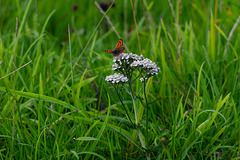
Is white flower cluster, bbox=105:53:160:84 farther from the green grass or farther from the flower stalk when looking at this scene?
the green grass

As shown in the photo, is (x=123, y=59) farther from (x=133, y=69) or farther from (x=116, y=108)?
(x=116, y=108)

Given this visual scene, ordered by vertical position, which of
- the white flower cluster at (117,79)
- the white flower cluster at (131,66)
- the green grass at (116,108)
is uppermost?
the white flower cluster at (131,66)

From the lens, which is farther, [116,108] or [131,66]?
[116,108]

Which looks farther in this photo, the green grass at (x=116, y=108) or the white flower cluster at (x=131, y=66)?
the green grass at (x=116, y=108)

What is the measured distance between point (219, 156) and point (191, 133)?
0.25 m

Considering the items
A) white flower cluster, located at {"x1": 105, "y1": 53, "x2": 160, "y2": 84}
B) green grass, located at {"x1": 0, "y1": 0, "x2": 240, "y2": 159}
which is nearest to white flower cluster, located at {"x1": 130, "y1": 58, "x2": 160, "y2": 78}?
white flower cluster, located at {"x1": 105, "y1": 53, "x2": 160, "y2": 84}

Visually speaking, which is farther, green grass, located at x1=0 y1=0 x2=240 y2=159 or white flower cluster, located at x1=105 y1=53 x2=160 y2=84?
green grass, located at x1=0 y1=0 x2=240 y2=159

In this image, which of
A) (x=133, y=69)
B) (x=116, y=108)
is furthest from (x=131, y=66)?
(x=116, y=108)

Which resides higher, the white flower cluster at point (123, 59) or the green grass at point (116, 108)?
the white flower cluster at point (123, 59)

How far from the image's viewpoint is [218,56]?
8.34ft

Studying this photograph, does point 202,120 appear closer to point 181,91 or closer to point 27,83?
point 181,91

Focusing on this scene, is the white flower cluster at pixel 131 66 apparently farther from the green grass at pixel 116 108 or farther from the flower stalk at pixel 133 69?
the green grass at pixel 116 108

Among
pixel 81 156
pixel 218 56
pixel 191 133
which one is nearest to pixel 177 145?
pixel 191 133

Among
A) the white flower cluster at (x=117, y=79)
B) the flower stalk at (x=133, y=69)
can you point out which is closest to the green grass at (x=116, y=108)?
the flower stalk at (x=133, y=69)
